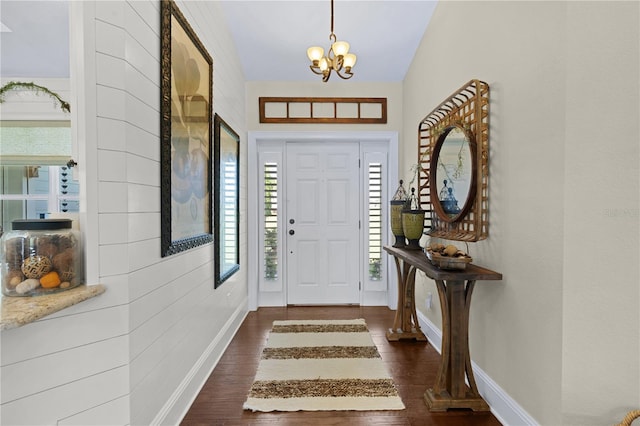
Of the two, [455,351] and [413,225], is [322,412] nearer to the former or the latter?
[455,351]

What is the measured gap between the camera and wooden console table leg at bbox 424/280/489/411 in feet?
6.80

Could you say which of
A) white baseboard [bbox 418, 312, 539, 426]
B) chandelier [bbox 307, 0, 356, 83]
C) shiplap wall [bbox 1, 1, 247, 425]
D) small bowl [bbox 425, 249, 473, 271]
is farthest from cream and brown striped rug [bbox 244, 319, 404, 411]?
chandelier [bbox 307, 0, 356, 83]

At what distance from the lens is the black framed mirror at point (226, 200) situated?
285cm

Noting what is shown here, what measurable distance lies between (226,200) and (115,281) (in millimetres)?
1829

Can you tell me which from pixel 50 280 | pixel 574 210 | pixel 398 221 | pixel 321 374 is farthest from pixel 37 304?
pixel 398 221

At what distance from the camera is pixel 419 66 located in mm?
3498

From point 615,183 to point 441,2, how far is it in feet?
7.50

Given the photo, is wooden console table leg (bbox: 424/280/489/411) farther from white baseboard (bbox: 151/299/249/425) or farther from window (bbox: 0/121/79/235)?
window (bbox: 0/121/79/235)

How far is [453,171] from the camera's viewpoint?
256 cm

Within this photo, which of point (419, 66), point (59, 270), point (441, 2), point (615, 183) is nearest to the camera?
point (59, 270)

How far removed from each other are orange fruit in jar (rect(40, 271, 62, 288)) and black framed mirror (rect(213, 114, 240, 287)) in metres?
1.47

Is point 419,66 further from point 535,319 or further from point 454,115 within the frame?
point 535,319

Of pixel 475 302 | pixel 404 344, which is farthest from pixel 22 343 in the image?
pixel 404 344

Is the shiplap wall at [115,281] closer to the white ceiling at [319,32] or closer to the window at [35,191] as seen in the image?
the window at [35,191]
